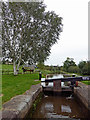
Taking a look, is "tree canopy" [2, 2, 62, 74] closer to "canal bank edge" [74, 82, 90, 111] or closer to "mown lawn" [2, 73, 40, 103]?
Result: "mown lawn" [2, 73, 40, 103]

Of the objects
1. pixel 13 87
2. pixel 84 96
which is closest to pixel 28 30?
pixel 13 87

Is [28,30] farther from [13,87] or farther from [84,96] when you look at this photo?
[84,96]

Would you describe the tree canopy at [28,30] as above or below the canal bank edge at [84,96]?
above

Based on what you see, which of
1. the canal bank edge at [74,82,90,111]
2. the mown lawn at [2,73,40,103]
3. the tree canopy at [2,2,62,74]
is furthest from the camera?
the tree canopy at [2,2,62,74]

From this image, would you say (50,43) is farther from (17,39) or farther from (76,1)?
(76,1)

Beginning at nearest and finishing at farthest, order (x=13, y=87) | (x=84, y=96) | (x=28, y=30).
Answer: (x=84, y=96)
(x=13, y=87)
(x=28, y=30)

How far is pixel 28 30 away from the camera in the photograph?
47.1 ft

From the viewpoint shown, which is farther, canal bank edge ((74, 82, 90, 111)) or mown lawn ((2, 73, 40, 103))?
mown lawn ((2, 73, 40, 103))

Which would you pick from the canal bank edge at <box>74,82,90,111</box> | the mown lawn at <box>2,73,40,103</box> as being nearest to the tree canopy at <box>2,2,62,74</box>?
the mown lawn at <box>2,73,40,103</box>

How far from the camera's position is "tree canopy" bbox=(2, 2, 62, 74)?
45.1 feet

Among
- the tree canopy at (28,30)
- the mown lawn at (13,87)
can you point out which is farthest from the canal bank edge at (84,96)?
the tree canopy at (28,30)

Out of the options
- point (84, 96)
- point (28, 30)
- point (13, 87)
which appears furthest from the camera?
point (28, 30)

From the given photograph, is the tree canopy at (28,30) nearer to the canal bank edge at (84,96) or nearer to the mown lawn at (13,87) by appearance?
the mown lawn at (13,87)

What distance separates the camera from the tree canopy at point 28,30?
13734 mm
